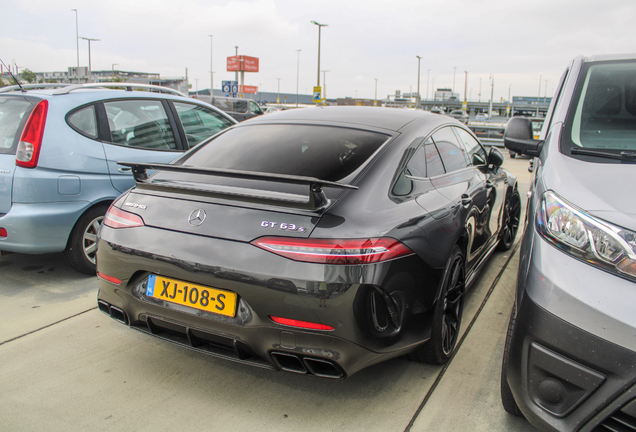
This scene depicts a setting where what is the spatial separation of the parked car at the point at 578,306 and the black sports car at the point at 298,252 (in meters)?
0.50

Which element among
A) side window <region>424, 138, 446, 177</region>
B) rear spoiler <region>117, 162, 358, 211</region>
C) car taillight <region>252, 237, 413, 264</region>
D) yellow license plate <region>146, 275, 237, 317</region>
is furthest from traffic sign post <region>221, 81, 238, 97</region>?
car taillight <region>252, 237, 413, 264</region>

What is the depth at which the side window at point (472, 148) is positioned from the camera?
353 cm

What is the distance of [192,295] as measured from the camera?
6.83 ft

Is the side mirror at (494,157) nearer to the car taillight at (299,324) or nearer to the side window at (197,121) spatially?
the car taillight at (299,324)

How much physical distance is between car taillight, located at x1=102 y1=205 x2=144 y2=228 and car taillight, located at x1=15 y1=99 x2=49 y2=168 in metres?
1.52

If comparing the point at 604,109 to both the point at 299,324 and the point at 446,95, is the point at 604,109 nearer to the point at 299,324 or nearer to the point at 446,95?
the point at 299,324

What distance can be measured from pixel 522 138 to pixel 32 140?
11.4 feet

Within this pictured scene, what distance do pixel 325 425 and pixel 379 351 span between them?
43 cm

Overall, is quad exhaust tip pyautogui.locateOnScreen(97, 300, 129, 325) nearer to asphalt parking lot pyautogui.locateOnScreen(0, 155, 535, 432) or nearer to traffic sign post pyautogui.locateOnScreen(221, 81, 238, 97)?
asphalt parking lot pyautogui.locateOnScreen(0, 155, 535, 432)

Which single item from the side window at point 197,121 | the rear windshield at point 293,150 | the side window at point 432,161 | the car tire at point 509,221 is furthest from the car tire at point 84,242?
the car tire at point 509,221

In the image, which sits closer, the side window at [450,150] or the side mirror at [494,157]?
the side window at [450,150]

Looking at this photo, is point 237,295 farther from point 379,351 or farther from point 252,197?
point 379,351

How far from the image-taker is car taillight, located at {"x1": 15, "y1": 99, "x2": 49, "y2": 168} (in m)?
3.50

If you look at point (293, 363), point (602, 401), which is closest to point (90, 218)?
point (293, 363)
